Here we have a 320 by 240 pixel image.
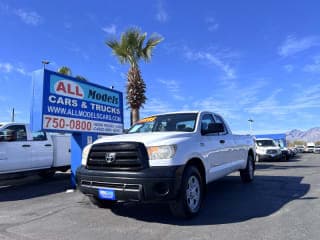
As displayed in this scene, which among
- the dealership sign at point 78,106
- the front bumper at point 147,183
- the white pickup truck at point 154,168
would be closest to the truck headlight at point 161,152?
the white pickup truck at point 154,168

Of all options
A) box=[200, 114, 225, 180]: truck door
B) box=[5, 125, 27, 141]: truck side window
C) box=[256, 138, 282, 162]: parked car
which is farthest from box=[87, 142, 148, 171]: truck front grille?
box=[256, 138, 282, 162]: parked car

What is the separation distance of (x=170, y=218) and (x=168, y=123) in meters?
2.15

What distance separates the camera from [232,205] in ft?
21.9

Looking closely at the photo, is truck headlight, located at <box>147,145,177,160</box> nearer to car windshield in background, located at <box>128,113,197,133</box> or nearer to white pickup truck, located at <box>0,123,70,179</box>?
car windshield in background, located at <box>128,113,197,133</box>

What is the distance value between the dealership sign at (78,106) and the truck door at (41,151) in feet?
6.65

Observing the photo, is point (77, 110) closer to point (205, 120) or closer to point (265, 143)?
point (205, 120)

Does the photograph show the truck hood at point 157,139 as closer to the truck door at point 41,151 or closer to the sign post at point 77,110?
the sign post at point 77,110

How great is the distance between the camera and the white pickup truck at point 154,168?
518cm

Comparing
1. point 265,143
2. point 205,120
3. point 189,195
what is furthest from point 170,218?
point 265,143

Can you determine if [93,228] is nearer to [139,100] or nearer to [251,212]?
[251,212]

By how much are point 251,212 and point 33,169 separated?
7239 mm

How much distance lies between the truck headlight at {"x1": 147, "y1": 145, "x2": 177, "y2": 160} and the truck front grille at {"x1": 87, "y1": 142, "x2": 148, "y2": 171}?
0.30ft

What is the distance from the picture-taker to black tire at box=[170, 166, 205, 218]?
5371 millimetres

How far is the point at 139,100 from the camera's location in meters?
19.4
